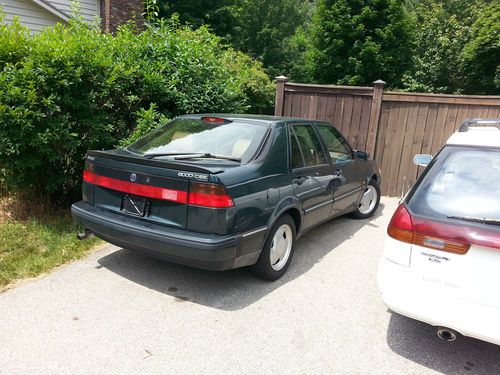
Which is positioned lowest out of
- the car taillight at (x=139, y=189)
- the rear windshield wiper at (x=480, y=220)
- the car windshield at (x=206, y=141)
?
the car taillight at (x=139, y=189)

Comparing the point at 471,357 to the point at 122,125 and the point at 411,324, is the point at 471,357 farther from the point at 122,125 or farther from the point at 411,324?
the point at 122,125

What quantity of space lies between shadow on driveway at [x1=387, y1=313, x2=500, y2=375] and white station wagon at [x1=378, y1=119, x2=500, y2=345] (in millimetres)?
293

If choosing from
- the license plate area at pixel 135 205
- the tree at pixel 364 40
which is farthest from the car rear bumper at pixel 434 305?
the tree at pixel 364 40

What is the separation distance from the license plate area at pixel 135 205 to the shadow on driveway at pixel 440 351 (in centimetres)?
227

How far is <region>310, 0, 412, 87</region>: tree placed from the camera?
648 inches

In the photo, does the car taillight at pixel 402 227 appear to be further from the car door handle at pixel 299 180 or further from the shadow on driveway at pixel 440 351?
the car door handle at pixel 299 180

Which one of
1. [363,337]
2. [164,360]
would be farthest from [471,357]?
[164,360]

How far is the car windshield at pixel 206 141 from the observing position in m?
3.71

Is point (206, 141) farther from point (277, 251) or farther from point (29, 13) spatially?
point (29, 13)

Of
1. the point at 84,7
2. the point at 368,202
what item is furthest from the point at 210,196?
the point at 84,7

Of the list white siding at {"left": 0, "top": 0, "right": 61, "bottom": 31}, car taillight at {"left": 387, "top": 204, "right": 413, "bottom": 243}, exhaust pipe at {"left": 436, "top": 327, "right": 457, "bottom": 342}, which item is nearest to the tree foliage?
white siding at {"left": 0, "top": 0, "right": 61, "bottom": 31}

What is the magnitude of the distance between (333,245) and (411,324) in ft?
5.98

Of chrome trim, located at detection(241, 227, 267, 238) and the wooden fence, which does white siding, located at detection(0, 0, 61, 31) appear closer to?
the wooden fence

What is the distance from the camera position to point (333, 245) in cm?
498
